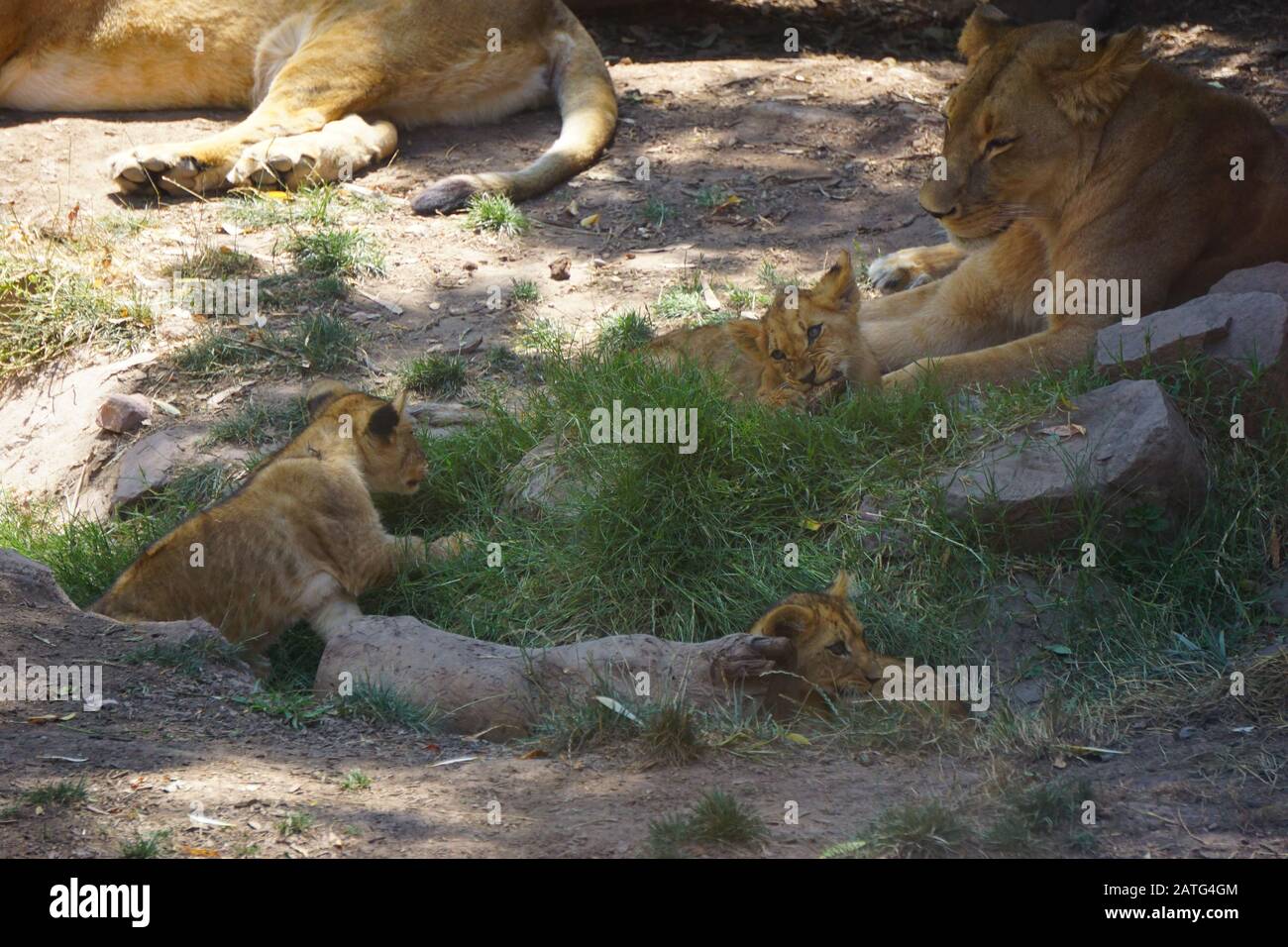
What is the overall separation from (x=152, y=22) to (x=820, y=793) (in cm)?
819

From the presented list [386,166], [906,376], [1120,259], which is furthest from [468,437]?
[386,166]

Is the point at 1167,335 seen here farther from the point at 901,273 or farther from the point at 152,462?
the point at 152,462

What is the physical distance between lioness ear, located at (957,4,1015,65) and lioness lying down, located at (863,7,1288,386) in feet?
0.82

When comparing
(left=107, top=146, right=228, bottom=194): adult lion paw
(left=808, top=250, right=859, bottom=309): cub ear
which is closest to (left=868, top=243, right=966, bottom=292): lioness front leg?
(left=808, top=250, right=859, bottom=309): cub ear

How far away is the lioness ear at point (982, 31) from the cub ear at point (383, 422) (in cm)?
301

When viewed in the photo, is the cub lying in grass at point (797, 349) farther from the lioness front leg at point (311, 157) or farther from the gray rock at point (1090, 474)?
the lioness front leg at point (311, 157)

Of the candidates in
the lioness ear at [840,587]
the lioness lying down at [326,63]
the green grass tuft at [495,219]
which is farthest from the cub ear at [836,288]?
the lioness lying down at [326,63]

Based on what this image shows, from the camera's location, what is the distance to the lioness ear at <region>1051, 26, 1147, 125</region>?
5.80m

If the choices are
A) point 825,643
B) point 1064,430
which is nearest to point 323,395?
point 825,643

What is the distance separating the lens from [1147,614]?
200 inches

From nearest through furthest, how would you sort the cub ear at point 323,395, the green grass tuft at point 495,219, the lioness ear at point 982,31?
the cub ear at point 323,395 < the lioness ear at point 982,31 < the green grass tuft at point 495,219

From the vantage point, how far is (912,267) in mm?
7602

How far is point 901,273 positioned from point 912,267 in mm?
70

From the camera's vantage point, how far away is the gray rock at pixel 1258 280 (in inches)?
229
